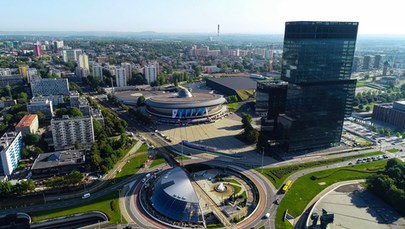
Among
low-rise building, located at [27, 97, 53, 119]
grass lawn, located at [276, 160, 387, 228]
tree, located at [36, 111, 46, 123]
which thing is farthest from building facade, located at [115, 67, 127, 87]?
grass lawn, located at [276, 160, 387, 228]

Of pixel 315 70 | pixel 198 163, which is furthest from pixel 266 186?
pixel 315 70

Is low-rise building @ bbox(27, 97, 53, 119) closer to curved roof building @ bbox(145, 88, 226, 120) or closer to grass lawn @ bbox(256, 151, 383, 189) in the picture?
curved roof building @ bbox(145, 88, 226, 120)

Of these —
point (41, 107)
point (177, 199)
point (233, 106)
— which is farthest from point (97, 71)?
point (177, 199)

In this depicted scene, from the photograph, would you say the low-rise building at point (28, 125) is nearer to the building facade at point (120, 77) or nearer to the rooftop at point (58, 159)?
the rooftop at point (58, 159)

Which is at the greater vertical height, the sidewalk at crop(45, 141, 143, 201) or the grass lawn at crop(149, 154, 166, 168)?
the grass lawn at crop(149, 154, 166, 168)

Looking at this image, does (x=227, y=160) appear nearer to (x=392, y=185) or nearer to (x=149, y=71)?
(x=392, y=185)
